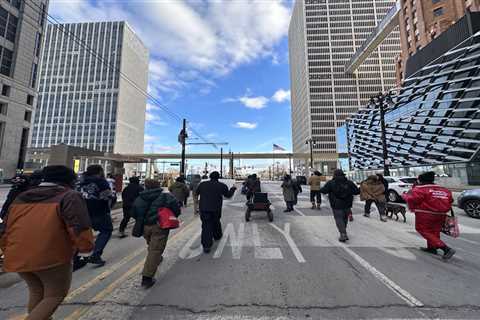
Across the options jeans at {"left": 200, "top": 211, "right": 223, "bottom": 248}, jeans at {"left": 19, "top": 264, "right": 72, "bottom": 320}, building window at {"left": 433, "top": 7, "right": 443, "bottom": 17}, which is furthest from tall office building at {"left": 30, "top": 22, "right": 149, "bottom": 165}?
jeans at {"left": 19, "top": 264, "right": 72, "bottom": 320}

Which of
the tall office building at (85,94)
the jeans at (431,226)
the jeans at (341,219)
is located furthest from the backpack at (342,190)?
the tall office building at (85,94)

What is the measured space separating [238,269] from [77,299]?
94.4 inches

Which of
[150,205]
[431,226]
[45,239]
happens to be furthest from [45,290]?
[431,226]

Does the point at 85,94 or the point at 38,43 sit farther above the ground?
the point at 85,94

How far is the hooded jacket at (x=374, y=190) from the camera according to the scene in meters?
8.59

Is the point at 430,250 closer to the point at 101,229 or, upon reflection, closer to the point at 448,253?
the point at 448,253

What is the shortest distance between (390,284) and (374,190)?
6179 millimetres

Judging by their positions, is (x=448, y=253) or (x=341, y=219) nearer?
(x=448, y=253)

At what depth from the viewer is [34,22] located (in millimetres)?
39312

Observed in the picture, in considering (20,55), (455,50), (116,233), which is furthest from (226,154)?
(116,233)

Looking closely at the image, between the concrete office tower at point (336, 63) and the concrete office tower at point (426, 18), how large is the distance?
2162 inches

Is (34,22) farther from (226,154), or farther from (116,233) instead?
(226,154)

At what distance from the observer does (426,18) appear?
4034 centimetres

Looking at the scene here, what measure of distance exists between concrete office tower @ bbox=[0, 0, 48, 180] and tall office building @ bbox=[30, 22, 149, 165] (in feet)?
203
